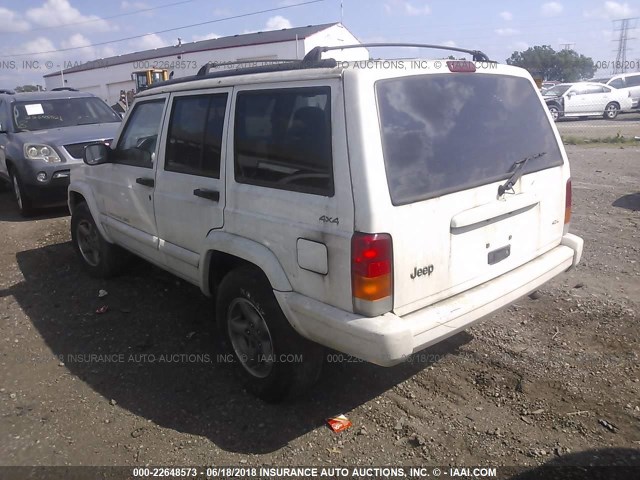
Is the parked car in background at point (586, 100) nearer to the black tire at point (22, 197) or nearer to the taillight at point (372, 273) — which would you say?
the black tire at point (22, 197)

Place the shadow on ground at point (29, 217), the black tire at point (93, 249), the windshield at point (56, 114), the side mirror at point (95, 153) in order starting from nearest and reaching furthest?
1. the side mirror at point (95, 153)
2. the black tire at point (93, 249)
3. the shadow on ground at point (29, 217)
4. the windshield at point (56, 114)

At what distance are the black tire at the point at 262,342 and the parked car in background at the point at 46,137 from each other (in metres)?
5.52

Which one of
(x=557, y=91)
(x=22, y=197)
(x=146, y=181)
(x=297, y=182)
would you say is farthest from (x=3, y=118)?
(x=557, y=91)

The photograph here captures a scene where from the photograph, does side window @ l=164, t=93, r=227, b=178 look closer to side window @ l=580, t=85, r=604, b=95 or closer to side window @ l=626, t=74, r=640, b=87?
side window @ l=580, t=85, r=604, b=95

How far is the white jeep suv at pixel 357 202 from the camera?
2.57 metres

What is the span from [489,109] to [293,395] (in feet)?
6.81

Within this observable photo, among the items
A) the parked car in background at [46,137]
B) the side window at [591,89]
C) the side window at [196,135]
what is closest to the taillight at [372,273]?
the side window at [196,135]

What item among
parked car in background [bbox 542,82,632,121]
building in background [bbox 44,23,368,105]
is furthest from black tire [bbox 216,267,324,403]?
building in background [bbox 44,23,368,105]

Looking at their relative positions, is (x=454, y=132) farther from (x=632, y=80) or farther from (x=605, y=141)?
(x=632, y=80)

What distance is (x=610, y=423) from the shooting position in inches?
117

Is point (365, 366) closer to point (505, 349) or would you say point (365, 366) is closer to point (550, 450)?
point (505, 349)

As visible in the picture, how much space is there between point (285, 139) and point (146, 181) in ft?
5.45

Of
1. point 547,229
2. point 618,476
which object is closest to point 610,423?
point 618,476

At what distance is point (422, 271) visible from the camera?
8.80ft
